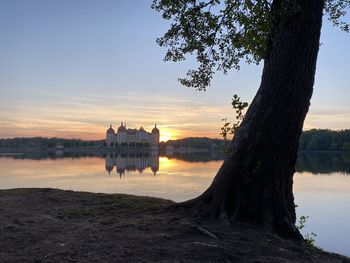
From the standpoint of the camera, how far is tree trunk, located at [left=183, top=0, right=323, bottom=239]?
7.17 metres

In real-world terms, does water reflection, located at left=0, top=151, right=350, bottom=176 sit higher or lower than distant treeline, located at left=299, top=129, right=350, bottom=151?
lower

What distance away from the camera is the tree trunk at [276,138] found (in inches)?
282

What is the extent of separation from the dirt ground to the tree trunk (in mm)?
524

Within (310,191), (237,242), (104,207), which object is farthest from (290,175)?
(310,191)

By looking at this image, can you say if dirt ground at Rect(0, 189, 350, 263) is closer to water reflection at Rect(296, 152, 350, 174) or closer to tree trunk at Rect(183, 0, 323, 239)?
tree trunk at Rect(183, 0, 323, 239)

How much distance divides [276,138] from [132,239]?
309 centimetres

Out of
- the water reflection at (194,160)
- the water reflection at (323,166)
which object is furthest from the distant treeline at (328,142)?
the water reflection at (323,166)

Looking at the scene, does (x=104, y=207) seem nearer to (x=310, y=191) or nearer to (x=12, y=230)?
(x=12, y=230)

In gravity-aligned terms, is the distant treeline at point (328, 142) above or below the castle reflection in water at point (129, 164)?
above

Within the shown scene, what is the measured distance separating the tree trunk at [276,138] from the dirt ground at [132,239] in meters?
0.52

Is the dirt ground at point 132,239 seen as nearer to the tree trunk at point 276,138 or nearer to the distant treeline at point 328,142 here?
the tree trunk at point 276,138

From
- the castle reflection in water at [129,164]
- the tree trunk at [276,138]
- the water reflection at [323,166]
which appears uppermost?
the tree trunk at [276,138]

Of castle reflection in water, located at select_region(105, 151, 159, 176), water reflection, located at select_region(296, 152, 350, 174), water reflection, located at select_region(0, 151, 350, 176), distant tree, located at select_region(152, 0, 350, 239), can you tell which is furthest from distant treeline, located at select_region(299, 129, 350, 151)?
distant tree, located at select_region(152, 0, 350, 239)

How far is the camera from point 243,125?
7.59 meters
